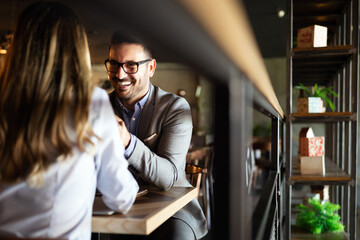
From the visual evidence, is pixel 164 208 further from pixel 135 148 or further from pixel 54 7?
pixel 54 7

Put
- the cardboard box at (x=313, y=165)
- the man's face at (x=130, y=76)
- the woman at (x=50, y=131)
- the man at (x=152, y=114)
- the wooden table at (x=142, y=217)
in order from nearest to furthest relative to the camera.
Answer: the woman at (x=50, y=131)
the wooden table at (x=142, y=217)
the man at (x=152, y=114)
the man's face at (x=130, y=76)
the cardboard box at (x=313, y=165)

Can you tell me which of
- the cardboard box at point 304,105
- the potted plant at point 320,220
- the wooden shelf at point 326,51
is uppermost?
the wooden shelf at point 326,51

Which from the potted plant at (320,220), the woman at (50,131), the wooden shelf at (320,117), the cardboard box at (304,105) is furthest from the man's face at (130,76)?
the potted plant at (320,220)

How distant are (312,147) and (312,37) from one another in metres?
0.76

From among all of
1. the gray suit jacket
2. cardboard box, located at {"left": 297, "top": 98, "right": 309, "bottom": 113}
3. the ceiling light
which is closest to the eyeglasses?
the gray suit jacket

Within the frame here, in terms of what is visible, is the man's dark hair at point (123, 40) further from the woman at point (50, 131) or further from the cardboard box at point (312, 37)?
the cardboard box at point (312, 37)

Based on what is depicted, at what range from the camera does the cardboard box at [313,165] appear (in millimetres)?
2756

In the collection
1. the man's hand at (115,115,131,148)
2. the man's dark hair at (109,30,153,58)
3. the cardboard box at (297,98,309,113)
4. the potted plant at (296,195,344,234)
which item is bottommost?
the potted plant at (296,195,344,234)

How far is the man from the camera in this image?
188 centimetres

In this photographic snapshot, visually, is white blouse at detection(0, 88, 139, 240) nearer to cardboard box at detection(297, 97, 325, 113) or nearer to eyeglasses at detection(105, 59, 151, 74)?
eyeglasses at detection(105, 59, 151, 74)

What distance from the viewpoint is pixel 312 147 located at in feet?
9.34

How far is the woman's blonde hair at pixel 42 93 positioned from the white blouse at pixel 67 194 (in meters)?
0.04

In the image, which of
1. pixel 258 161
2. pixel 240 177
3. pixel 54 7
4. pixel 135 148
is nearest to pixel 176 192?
pixel 135 148

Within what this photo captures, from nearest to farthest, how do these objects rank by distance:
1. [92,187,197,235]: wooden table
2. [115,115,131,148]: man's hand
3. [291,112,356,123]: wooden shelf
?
[92,187,197,235]: wooden table < [115,115,131,148]: man's hand < [291,112,356,123]: wooden shelf
